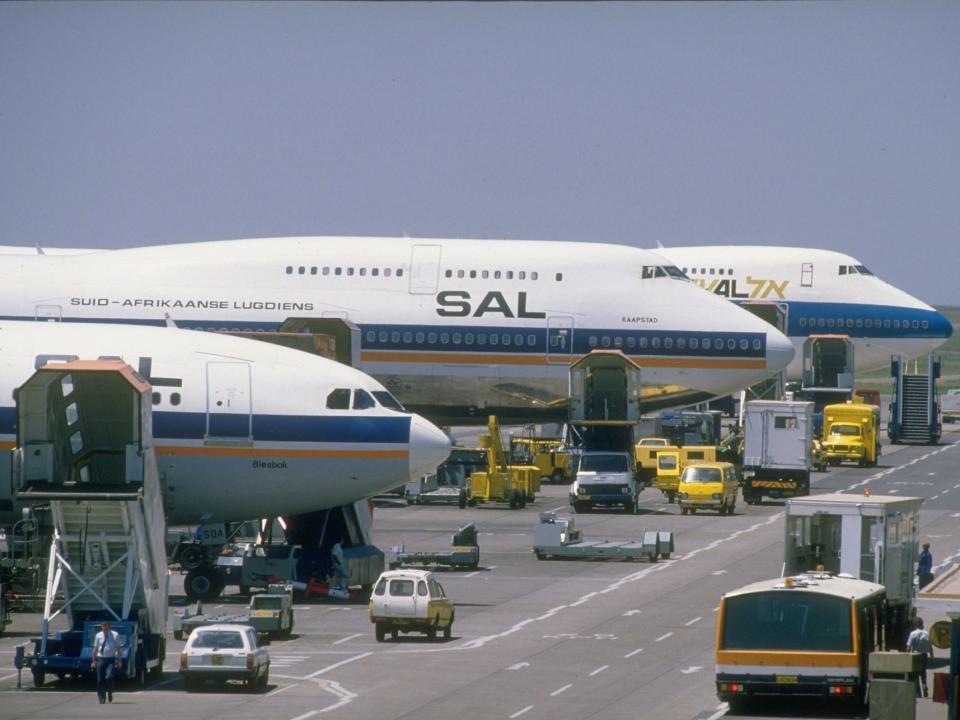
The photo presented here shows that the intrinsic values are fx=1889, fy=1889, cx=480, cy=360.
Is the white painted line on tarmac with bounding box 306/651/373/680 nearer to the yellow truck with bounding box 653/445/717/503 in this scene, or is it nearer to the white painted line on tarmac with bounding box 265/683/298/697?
the white painted line on tarmac with bounding box 265/683/298/697

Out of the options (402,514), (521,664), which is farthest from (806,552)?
(402,514)

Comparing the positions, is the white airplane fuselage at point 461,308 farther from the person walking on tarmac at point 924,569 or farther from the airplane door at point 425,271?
the person walking on tarmac at point 924,569

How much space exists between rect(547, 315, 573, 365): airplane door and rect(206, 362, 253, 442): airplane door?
33.6 metres

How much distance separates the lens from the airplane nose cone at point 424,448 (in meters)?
49.2

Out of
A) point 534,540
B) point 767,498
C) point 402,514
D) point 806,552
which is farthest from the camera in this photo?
point 767,498

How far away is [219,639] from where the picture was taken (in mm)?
37719

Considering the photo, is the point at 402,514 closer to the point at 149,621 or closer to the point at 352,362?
the point at 352,362

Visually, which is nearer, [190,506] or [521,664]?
[521,664]

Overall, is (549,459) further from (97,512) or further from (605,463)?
(97,512)

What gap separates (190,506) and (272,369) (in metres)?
4.08

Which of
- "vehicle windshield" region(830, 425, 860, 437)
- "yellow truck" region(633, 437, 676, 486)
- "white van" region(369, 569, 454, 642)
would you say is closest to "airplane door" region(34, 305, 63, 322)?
"yellow truck" region(633, 437, 676, 486)

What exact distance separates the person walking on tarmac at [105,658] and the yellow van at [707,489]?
132ft

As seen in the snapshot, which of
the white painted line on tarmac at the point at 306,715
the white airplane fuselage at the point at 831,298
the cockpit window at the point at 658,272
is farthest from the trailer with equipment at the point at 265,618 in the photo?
the white airplane fuselage at the point at 831,298

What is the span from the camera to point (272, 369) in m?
48.8
